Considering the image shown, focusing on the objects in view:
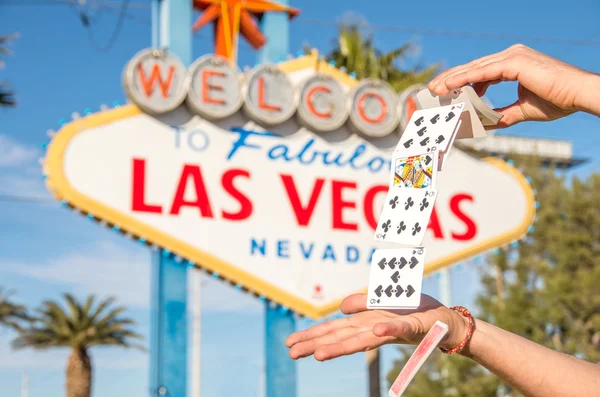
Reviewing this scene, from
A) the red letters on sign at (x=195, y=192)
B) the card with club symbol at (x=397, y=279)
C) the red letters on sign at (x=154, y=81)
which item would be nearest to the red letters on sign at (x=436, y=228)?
the red letters on sign at (x=195, y=192)

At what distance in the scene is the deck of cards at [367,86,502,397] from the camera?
9.80ft

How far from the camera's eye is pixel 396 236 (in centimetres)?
314

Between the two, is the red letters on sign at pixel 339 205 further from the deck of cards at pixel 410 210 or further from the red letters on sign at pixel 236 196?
the deck of cards at pixel 410 210

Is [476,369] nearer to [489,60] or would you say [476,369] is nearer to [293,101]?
[293,101]

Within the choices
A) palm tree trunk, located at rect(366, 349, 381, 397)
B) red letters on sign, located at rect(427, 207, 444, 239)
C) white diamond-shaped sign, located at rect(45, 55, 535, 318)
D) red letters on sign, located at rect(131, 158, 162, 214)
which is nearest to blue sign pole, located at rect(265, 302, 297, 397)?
white diamond-shaped sign, located at rect(45, 55, 535, 318)

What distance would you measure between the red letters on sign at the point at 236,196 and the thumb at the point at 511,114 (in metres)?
10.2

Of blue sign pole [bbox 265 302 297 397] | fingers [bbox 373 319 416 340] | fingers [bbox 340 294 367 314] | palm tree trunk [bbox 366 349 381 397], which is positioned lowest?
palm tree trunk [bbox 366 349 381 397]

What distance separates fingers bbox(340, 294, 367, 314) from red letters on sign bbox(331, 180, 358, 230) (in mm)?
11154

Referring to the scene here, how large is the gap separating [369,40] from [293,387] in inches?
384

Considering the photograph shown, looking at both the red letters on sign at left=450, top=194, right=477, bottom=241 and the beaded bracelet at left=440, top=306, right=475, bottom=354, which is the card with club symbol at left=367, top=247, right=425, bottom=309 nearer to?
the beaded bracelet at left=440, top=306, right=475, bottom=354

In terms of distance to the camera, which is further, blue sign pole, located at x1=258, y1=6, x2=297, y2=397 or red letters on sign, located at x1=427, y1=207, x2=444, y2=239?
red letters on sign, located at x1=427, y1=207, x2=444, y2=239

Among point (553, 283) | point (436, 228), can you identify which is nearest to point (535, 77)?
point (436, 228)

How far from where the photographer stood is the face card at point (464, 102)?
11.1 feet

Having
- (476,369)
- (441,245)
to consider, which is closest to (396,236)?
(441,245)
